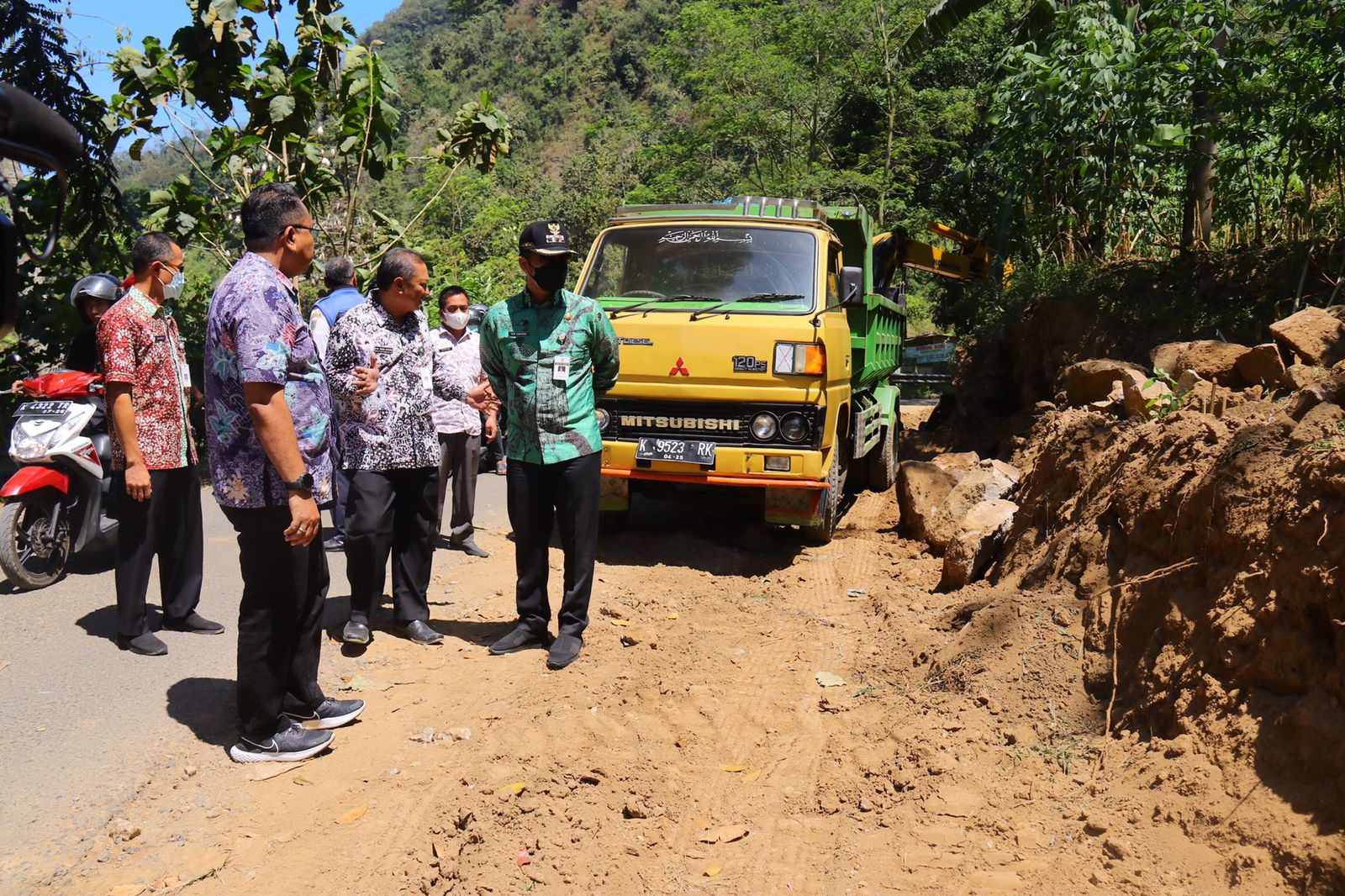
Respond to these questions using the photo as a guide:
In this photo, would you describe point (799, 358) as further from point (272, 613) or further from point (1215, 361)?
point (272, 613)

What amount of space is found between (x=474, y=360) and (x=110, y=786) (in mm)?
4002

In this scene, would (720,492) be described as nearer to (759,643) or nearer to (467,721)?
(759,643)

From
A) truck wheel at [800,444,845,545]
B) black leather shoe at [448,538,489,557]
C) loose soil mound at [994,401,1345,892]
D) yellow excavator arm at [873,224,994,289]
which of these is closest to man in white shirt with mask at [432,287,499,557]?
black leather shoe at [448,538,489,557]

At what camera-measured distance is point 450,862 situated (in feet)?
11.3

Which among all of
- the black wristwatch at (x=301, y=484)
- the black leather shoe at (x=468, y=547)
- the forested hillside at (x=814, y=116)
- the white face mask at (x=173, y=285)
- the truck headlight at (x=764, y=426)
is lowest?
the black leather shoe at (x=468, y=547)

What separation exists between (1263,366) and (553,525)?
424 centimetres

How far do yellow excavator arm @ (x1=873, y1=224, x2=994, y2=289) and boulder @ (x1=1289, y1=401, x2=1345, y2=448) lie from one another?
7.34 metres

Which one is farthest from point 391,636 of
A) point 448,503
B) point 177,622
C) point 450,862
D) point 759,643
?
point 448,503

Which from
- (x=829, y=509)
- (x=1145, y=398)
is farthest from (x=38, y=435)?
(x=1145, y=398)

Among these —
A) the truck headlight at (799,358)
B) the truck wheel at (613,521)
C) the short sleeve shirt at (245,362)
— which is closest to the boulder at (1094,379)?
the truck headlight at (799,358)

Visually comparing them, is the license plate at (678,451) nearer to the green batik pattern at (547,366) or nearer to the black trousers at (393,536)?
the green batik pattern at (547,366)

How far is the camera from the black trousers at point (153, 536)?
17.0 ft

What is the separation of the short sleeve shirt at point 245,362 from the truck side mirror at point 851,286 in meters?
4.45

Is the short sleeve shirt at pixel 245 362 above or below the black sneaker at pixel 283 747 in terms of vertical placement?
above
